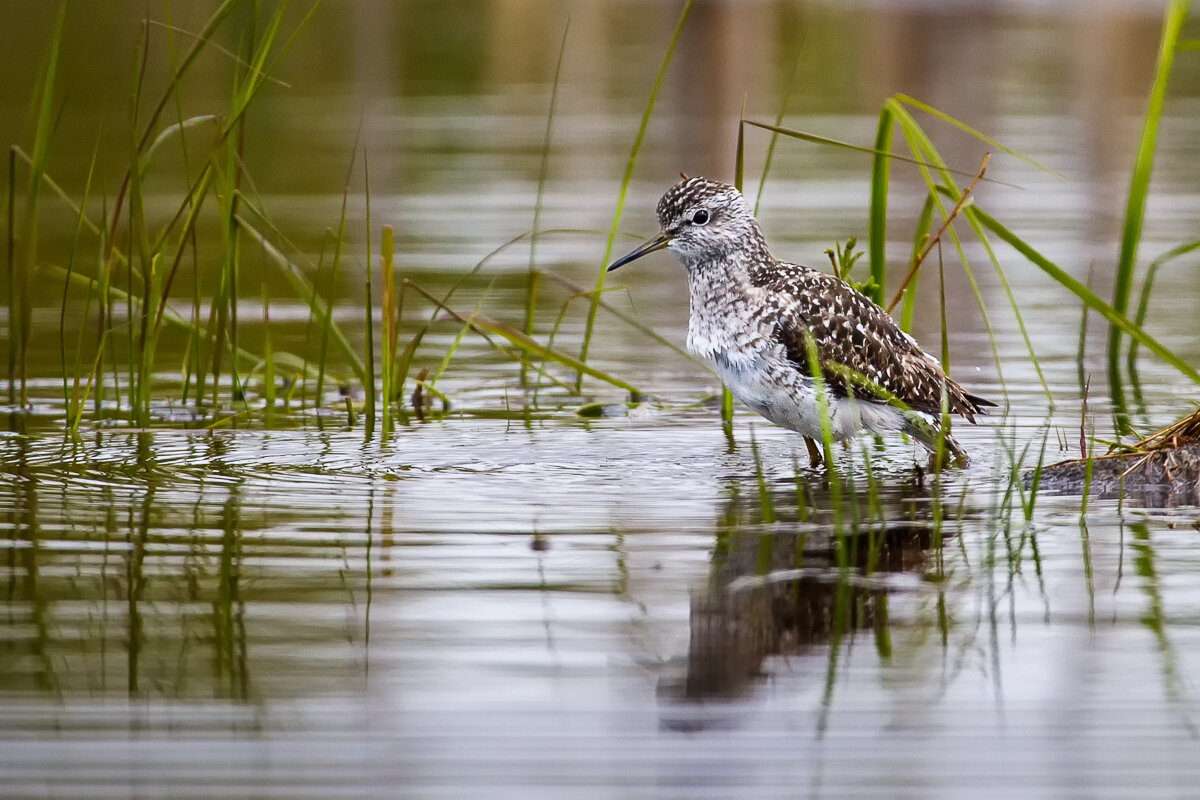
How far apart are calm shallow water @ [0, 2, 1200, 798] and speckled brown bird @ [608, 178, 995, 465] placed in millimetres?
234

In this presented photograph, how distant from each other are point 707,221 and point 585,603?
2964 mm

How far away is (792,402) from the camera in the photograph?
659 centimetres

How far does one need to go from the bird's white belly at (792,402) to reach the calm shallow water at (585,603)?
21 cm

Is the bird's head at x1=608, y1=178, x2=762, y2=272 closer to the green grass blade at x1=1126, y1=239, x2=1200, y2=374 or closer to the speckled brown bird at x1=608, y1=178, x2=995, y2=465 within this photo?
the speckled brown bird at x1=608, y1=178, x2=995, y2=465

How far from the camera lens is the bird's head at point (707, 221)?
7.30 metres

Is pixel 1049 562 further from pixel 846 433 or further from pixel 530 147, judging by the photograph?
pixel 530 147

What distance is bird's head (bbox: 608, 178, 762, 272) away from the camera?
7.30 meters

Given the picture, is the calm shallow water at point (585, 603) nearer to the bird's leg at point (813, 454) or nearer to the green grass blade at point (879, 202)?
the bird's leg at point (813, 454)

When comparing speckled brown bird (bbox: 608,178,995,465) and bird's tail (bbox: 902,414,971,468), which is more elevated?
speckled brown bird (bbox: 608,178,995,465)

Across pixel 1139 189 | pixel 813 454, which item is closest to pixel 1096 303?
pixel 813 454

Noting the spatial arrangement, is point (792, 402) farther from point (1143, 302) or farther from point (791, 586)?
point (1143, 302)

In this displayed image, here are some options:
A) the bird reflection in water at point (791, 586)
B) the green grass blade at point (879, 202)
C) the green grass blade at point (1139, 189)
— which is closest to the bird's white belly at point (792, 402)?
the bird reflection in water at point (791, 586)

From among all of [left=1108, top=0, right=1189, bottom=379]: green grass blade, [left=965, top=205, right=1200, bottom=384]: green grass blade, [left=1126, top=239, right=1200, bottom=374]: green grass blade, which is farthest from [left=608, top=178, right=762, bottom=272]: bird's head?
[left=1126, top=239, right=1200, bottom=374]: green grass blade

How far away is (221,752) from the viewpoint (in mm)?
3635
